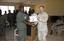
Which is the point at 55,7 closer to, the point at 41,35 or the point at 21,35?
the point at 41,35

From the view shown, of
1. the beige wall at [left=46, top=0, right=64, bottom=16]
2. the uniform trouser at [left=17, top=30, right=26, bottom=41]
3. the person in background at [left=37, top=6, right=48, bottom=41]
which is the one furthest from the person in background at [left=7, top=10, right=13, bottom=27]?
the beige wall at [left=46, top=0, right=64, bottom=16]

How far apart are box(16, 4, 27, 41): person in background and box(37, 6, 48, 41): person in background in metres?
0.34

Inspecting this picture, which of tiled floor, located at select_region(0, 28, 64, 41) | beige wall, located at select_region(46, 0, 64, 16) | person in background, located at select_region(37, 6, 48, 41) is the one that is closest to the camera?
person in background, located at select_region(37, 6, 48, 41)

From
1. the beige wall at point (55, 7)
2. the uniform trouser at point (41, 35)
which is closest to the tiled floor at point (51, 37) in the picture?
the uniform trouser at point (41, 35)

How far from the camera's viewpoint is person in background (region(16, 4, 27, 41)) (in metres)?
4.07

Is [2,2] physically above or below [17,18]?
above

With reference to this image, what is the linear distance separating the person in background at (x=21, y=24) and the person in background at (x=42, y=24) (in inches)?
13.6

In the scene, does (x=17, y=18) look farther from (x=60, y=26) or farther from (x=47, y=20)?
(x=60, y=26)

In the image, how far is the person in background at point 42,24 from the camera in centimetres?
424

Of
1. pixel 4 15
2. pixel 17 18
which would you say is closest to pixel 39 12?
pixel 17 18

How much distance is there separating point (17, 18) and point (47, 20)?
2.39ft

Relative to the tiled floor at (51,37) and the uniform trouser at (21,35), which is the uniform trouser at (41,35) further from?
the uniform trouser at (21,35)

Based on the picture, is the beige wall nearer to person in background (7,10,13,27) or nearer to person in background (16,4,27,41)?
person in background (16,4,27,41)

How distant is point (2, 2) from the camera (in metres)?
4.37
